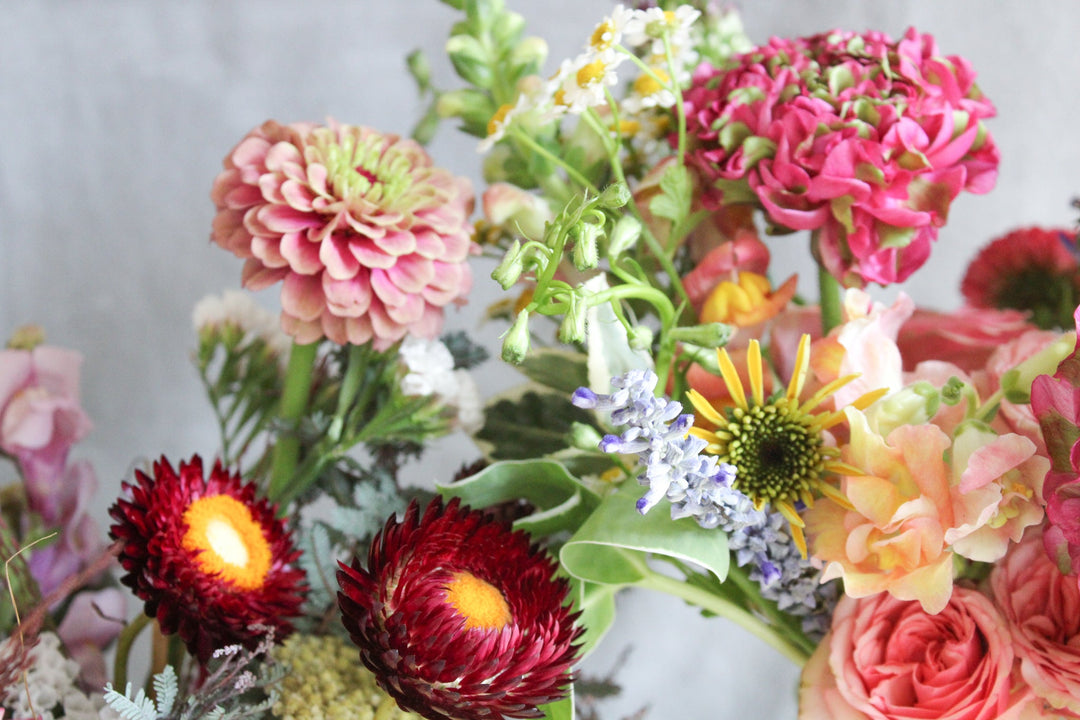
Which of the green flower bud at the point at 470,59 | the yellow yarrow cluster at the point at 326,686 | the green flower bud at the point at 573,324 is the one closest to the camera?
the green flower bud at the point at 573,324

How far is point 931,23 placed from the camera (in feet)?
2.69

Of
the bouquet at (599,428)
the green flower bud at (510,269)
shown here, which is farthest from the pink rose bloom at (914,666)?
the green flower bud at (510,269)

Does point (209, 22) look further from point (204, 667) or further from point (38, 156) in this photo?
point (204, 667)

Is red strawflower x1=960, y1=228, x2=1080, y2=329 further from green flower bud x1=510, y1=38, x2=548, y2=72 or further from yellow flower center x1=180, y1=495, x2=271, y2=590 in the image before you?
yellow flower center x1=180, y1=495, x2=271, y2=590

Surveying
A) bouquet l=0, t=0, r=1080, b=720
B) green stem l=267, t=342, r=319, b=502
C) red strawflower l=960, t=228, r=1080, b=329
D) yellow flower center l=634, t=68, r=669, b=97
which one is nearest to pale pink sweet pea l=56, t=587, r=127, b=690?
bouquet l=0, t=0, r=1080, b=720

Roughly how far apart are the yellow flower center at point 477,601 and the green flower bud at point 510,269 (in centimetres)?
13

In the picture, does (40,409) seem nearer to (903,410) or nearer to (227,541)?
(227,541)

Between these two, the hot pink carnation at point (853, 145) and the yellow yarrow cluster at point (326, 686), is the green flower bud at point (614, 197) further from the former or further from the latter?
the yellow yarrow cluster at point (326, 686)

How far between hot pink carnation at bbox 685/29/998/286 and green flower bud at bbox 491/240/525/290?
0.57 ft

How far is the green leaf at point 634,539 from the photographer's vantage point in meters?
0.39

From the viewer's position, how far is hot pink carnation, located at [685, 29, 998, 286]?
1.55ft

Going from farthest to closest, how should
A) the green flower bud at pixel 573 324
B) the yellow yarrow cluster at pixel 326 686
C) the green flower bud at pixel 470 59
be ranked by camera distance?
the green flower bud at pixel 470 59 → the yellow yarrow cluster at pixel 326 686 → the green flower bud at pixel 573 324

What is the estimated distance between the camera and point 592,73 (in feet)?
1.50

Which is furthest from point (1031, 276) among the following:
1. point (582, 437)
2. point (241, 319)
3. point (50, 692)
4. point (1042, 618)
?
point (50, 692)
